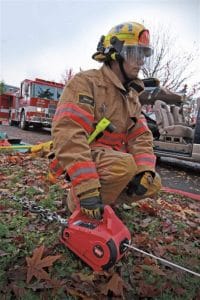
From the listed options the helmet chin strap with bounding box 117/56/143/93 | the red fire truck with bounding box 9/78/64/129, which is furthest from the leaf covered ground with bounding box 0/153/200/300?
the red fire truck with bounding box 9/78/64/129

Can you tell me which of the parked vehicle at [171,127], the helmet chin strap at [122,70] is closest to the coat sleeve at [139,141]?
the helmet chin strap at [122,70]

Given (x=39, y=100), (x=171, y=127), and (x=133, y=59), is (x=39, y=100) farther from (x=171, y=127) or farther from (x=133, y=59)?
(x=133, y=59)

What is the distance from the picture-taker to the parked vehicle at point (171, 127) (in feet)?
23.0

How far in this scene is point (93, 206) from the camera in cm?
190

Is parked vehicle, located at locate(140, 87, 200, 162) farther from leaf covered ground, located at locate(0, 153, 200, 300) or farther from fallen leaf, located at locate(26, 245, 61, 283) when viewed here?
fallen leaf, located at locate(26, 245, 61, 283)

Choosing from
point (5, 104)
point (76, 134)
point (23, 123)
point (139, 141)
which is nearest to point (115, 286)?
point (76, 134)

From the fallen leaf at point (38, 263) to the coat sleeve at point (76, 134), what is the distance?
47 centimetres

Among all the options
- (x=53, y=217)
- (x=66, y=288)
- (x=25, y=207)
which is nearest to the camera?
(x=66, y=288)

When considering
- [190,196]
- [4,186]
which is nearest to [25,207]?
[4,186]

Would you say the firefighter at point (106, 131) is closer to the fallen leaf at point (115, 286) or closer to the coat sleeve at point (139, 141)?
the coat sleeve at point (139, 141)

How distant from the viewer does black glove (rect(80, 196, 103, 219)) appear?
1.90m

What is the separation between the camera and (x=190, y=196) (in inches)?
169

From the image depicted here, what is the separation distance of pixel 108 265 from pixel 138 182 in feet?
2.37

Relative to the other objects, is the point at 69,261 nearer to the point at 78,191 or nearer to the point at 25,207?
the point at 78,191
